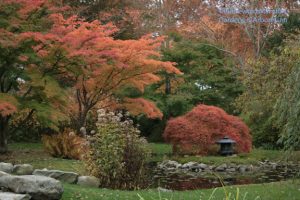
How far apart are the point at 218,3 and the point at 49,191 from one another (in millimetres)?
20179

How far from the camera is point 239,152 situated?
16375mm

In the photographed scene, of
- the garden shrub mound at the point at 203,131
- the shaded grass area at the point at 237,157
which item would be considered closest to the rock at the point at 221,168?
the shaded grass area at the point at 237,157

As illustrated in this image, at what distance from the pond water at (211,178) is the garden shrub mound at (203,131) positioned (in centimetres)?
249

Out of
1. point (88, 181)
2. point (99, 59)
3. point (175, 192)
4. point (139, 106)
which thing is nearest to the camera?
point (175, 192)

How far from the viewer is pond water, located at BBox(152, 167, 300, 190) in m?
10.9

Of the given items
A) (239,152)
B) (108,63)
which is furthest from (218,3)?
(108,63)

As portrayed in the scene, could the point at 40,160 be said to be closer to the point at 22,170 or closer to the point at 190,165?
the point at 22,170

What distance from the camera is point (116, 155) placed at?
8680 mm

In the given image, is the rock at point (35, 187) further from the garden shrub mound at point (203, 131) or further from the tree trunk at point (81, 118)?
the garden shrub mound at point (203, 131)

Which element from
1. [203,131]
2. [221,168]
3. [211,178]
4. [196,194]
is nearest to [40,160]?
[211,178]

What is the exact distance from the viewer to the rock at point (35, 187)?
268 inches

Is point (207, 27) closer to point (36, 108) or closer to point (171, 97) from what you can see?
point (171, 97)

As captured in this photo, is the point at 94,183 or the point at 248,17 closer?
the point at 94,183

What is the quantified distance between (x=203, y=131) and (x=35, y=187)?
950cm
